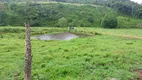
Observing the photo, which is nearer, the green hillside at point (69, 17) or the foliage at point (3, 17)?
the foliage at point (3, 17)

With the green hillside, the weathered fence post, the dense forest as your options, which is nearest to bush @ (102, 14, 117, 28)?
the dense forest

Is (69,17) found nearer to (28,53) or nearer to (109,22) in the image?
(109,22)

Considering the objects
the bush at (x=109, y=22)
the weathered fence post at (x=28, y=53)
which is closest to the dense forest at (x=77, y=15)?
the bush at (x=109, y=22)

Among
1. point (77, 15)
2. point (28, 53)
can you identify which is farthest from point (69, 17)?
point (28, 53)

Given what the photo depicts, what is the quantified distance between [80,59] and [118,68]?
170 inches

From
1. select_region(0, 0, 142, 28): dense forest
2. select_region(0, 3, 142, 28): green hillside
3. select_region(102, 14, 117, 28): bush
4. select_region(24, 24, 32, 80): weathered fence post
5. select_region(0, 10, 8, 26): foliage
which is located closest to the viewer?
select_region(24, 24, 32, 80): weathered fence post

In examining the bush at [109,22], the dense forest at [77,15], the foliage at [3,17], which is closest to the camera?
the foliage at [3,17]

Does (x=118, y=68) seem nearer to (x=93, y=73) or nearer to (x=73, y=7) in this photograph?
(x=93, y=73)

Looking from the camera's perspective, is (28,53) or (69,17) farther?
(69,17)

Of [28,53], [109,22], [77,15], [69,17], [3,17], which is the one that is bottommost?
[109,22]

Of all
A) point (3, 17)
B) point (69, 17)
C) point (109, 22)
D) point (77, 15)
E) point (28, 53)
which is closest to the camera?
point (28, 53)

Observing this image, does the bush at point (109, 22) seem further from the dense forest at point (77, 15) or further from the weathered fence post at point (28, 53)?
the weathered fence post at point (28, 53)

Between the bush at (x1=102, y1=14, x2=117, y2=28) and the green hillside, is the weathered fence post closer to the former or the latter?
the green hillside

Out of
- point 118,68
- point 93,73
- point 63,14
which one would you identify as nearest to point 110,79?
point 93,73
